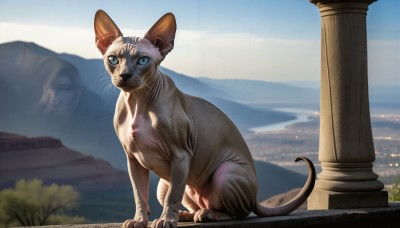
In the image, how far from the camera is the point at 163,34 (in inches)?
130

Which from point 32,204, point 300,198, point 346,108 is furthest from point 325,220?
point 32,204

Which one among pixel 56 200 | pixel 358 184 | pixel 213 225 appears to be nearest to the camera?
pixel 213 225

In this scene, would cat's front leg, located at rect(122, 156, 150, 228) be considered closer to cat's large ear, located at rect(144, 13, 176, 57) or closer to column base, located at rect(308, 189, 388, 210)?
cat's large ear, located at rect(144, 13, 176, 57)

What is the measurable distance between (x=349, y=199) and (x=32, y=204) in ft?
37.7

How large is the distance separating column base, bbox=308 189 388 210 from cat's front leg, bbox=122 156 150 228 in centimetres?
175

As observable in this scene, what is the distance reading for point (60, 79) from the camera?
14984 mm

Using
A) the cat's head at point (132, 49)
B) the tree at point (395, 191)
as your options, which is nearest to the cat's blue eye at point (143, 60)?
Result: the cat's head at point (132, 49)

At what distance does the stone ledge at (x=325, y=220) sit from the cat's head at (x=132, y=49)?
890 mm

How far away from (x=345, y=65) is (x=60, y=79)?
11.2 m

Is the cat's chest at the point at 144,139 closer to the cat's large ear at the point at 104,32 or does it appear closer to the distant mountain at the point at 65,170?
the cat's large ear at the point at 104,32

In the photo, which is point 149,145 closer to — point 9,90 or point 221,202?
point 221,202

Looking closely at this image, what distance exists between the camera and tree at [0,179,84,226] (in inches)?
576

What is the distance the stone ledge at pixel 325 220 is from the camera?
3.62 meters

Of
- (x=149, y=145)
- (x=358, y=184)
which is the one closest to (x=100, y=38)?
(x=149, y=145)
